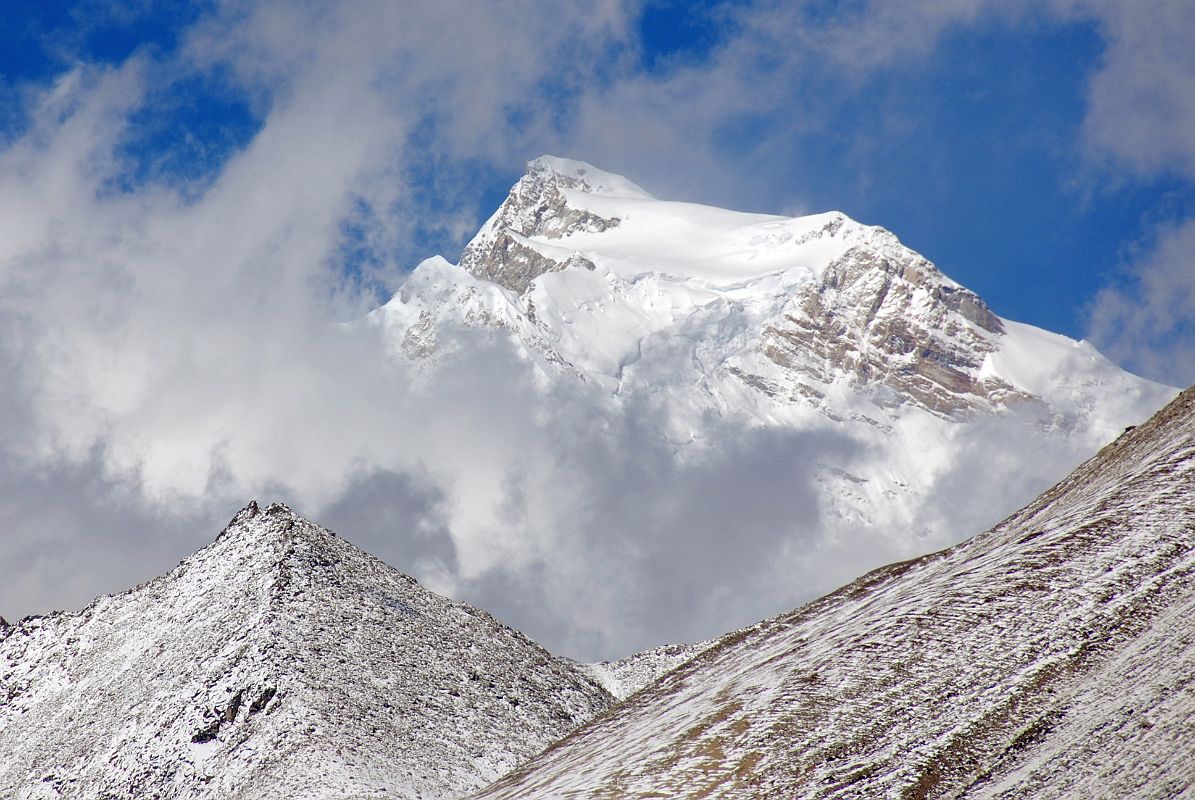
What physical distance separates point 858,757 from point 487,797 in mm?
19419

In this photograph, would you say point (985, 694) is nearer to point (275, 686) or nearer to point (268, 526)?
point (275, 686)

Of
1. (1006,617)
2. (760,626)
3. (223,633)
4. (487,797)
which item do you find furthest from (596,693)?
(1006,617)

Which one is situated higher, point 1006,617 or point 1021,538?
point 1021,538

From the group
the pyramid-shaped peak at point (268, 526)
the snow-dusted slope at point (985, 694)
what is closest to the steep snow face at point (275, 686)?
the pyramid-shaped peak at point (268, 526)

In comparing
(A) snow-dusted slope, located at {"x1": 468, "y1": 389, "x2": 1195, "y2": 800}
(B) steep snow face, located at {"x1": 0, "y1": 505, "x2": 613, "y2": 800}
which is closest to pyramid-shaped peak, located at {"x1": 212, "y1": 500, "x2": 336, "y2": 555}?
(B) steep snow face, located at {"x1": 0, "y1": 505, "x2": 613, "y2": 800}

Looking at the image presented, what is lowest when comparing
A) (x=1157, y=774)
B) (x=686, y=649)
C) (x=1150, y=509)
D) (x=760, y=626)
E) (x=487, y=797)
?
(x=1157, y=774)

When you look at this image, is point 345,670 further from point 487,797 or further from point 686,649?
point 686,649

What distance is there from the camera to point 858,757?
46562 mm

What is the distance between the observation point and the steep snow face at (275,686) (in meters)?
70.1

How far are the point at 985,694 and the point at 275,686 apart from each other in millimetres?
41841

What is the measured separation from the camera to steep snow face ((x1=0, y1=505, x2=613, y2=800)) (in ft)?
230

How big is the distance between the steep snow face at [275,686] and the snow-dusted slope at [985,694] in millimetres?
11741

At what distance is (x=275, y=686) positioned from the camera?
246 ft

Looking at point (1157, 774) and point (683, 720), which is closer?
point (1157, 774)
